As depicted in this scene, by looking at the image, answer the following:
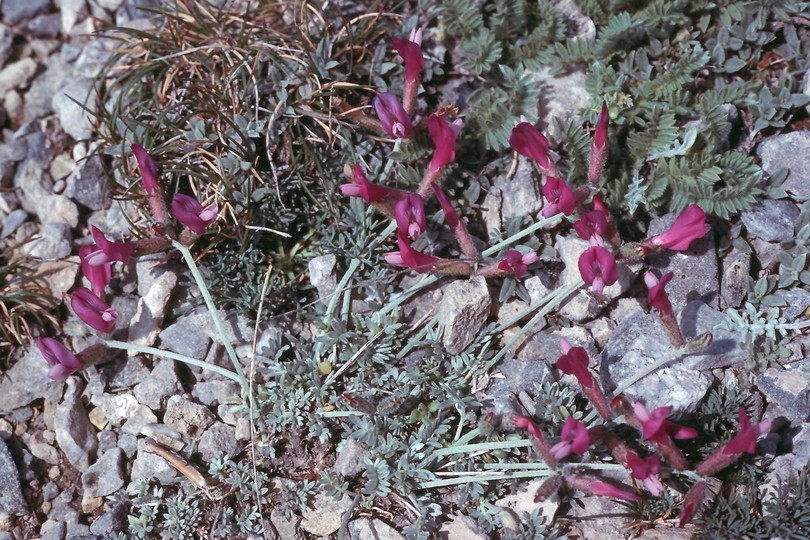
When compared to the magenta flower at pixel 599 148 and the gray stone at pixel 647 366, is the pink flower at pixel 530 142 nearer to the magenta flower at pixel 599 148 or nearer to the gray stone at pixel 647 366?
the magenta flower at pixel 599 148

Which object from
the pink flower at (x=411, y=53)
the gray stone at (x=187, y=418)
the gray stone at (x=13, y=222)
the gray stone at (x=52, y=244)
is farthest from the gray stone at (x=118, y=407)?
the pink flower at (x=411, y=53)

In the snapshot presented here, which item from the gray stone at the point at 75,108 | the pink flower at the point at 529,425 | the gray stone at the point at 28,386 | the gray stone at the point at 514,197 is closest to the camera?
the pink flower at the point at 529,425

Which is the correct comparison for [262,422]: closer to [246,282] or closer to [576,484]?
[246,282]

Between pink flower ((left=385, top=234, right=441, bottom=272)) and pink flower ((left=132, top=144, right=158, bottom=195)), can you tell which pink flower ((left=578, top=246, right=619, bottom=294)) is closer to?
pink flower ((left=385, top=234, right=441, bottom=272))

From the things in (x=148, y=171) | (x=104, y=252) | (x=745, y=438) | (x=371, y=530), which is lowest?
(x=371, y=530)

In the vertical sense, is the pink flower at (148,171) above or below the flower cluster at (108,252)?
above

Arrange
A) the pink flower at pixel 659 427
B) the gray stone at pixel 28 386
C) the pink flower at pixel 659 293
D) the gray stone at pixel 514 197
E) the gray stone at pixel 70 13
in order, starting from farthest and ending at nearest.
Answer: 1. the gray stone at pixel 70 13
2. the gray stone at pixel 514 197
3. the gray stone at pixel 28 386
4. the pink flower at pixel 659 293
5. the pink flower at pixel 659 427

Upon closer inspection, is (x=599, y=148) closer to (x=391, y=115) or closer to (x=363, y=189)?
(x=391, y=115)

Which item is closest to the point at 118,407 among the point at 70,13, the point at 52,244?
the point at 52,244
